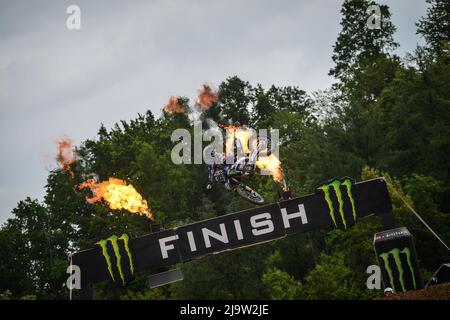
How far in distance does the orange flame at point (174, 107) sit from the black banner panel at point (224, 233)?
152ft

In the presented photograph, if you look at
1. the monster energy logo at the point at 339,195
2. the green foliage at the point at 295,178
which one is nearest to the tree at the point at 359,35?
the green foliage at the point at 295,178

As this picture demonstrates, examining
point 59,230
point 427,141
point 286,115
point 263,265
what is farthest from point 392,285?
point 59,230

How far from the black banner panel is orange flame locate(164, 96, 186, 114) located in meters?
46.4

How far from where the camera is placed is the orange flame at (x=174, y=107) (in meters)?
64.5

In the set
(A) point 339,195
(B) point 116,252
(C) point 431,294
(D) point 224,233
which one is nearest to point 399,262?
(A) point 339,195

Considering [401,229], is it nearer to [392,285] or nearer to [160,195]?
[392,285]

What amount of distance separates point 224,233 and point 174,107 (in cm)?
4939

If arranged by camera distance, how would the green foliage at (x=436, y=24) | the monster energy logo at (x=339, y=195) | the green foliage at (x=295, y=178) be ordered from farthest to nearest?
the green foliage at (x=436, y=24), the green foliage at (x=295, y=178), the monster energy logo at (x=339, y=195)

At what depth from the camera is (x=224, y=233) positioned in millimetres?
18500

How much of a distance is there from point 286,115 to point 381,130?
17362mm

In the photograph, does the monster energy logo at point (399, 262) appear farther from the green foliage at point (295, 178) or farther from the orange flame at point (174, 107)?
the orange flame at point (174, 107)

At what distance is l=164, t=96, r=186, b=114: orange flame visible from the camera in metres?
64.5

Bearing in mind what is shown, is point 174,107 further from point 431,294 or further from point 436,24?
point 431,294

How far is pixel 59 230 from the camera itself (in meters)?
57.7
